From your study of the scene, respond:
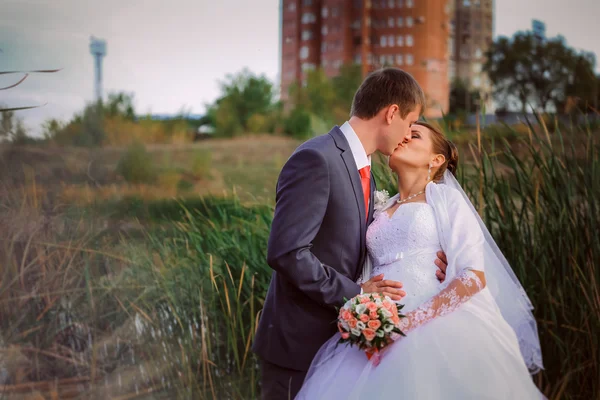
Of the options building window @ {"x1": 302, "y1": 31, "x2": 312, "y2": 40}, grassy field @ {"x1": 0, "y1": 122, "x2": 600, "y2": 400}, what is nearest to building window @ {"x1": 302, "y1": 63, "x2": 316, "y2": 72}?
building window @ {"x1": 302, "y1": 31, "x2": 312, "y2": 40}

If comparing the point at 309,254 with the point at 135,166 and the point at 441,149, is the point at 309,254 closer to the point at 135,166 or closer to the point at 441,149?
the point at 441,149

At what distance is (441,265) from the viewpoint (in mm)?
2443

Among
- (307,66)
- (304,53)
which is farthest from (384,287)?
(304,53)

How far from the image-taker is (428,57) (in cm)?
1958

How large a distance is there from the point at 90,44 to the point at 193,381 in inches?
140

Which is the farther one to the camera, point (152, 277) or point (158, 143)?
point (158, 143)

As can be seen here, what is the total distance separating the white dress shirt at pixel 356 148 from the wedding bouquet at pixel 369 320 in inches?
20.7

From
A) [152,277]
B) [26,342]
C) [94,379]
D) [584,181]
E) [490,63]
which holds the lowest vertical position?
[94,379]

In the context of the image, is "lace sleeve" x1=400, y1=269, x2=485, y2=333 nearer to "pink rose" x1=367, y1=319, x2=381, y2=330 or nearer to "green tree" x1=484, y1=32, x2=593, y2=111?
"pink rose" x1=367, y1=319, x2=381, y2=330

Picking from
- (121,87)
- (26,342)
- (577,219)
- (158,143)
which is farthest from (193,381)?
(158,143)

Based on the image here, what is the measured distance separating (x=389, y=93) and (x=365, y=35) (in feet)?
66.7

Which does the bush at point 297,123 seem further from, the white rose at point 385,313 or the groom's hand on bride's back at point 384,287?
the white rose at point 385,313

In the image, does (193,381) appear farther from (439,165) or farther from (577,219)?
(577,219)

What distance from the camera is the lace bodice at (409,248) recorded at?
241cm
